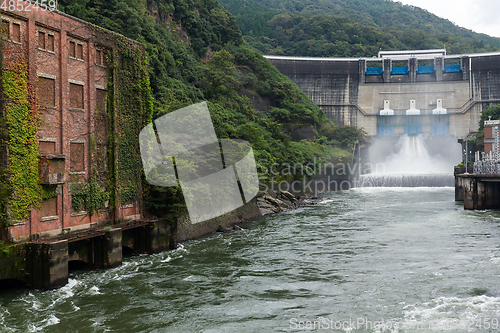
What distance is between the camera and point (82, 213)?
18.9 m

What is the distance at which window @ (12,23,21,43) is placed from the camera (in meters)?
15.8

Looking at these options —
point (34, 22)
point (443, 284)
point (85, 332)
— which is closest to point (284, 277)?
point (443, 284)

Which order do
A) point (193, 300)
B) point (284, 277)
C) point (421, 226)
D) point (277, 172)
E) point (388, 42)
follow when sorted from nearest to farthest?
point (193, 300) → point (284, 277) → point (421, 226) → point (277, 172) → point (388, 42)

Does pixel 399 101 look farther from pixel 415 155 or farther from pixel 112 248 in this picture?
pixel 112 248

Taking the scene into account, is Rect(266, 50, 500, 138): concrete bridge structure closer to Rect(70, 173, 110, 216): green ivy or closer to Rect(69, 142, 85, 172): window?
Rect(70, 173, 110, 216): green ivy

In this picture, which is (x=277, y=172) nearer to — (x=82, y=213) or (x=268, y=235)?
(x=268, y=235)

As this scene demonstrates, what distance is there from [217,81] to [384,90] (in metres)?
42.4

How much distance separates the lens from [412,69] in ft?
261

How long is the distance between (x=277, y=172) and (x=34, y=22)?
99.4ft

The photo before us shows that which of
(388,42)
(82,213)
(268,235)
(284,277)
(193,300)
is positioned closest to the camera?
(193,300)

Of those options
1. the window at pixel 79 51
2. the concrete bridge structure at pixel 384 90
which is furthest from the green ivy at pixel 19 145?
the concrete bridge structure at pixel 384 90

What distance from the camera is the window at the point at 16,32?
1577 cm

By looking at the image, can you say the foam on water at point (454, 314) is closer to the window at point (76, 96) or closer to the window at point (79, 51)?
the window at point (76, 96)

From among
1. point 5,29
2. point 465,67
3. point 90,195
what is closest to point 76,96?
point 5,29
